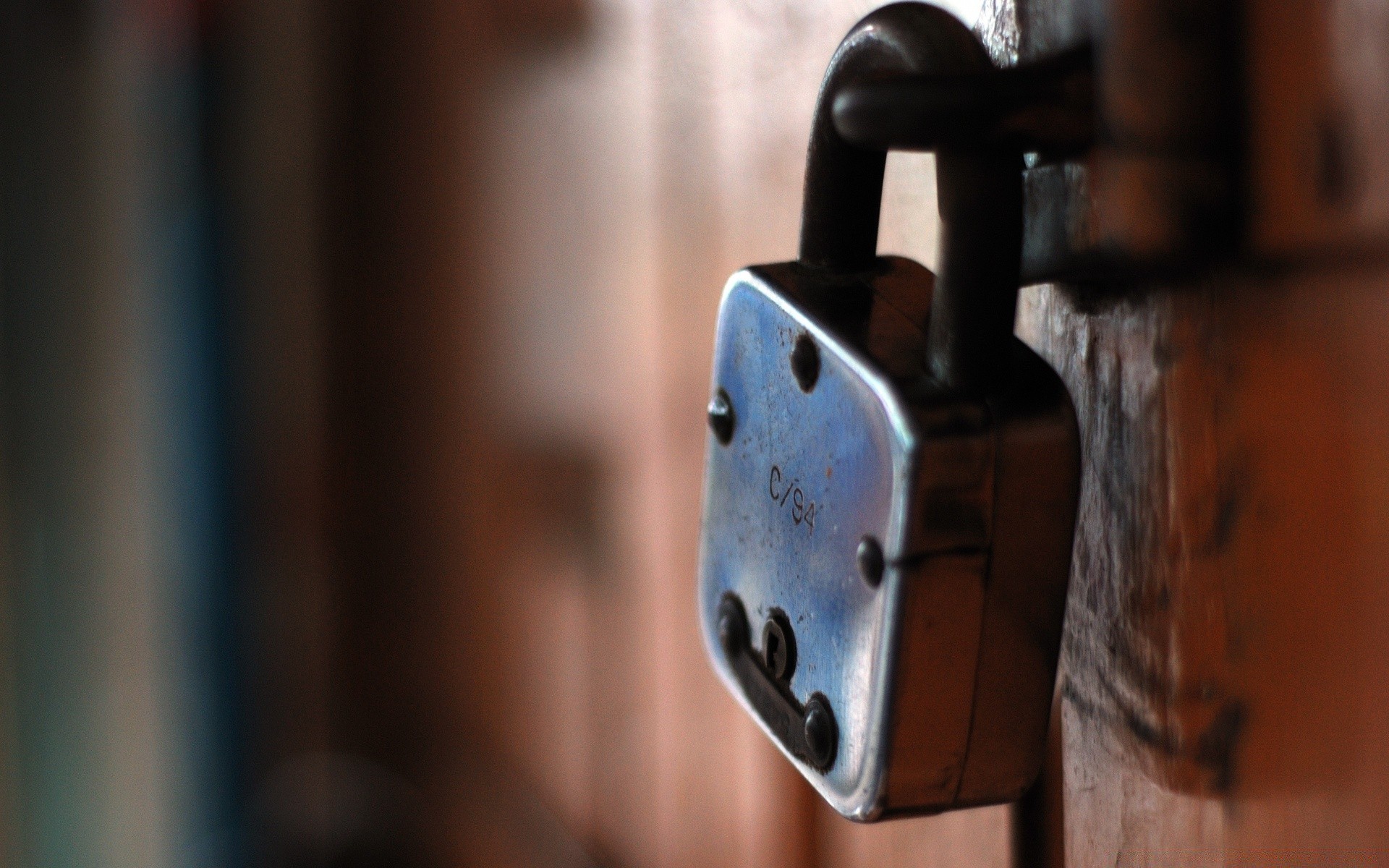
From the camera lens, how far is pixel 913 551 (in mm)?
225

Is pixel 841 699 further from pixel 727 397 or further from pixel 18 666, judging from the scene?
pixel 18 666

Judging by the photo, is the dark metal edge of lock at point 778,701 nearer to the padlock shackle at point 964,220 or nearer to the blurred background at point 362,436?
the padlock shackle at point 964,220

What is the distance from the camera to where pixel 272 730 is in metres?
1.51

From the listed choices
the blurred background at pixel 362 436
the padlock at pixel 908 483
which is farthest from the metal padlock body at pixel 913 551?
the blurred background at pixel 362 436

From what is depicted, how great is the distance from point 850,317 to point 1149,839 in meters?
0.15

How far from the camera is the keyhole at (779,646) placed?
28 centimetres

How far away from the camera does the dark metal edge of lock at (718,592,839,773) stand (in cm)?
26

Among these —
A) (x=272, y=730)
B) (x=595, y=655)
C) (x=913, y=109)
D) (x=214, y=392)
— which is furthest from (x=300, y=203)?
(x=913, y=109)

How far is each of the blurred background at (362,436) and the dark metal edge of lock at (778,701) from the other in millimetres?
303

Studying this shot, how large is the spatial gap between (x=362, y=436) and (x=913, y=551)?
1254mm

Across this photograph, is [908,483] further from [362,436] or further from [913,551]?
[362,436]

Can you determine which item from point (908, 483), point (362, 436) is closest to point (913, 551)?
point (908, 483)

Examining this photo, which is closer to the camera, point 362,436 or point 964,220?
point 964,220

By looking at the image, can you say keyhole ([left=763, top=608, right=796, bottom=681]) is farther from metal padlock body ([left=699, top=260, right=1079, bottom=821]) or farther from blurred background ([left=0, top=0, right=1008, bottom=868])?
blurred background ([left=0, top=0, right=1008, bottom=868])
